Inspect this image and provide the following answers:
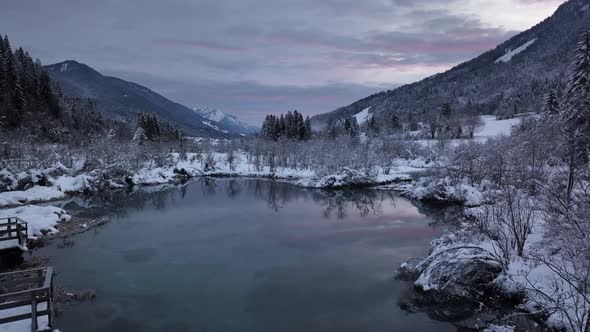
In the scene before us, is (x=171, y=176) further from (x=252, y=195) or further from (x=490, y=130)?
(x=490, y=130)

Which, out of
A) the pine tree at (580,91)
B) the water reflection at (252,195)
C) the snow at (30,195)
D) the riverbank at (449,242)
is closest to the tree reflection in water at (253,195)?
the water reflection at (252,195)

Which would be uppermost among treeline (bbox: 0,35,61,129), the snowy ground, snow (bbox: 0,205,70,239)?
treeline (bbox: 0,35,61,129)

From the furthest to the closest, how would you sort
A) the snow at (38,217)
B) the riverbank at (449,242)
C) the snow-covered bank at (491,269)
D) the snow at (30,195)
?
the snow at (30,195) → the snow at (38,217) → the riverbank at (449,242) → the snow-covered bank at (491,269)

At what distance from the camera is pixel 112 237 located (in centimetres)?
2616

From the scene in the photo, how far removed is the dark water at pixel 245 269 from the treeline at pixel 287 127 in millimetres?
58237

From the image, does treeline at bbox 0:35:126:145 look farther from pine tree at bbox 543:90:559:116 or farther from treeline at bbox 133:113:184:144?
pine tree at bbox 543:90:559:116

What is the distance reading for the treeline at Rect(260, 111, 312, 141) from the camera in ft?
310

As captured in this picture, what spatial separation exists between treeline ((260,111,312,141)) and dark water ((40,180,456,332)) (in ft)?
191

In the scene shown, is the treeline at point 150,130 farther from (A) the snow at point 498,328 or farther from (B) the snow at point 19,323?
(A) the snow at point 498,328

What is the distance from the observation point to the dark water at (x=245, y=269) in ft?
46.9

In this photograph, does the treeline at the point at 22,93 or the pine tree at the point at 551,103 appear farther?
the treeline at the point at 22,93

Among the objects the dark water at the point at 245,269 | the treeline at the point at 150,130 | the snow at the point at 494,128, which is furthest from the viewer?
the snow at the point at 494,128

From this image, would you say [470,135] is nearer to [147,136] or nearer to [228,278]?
[147,136]

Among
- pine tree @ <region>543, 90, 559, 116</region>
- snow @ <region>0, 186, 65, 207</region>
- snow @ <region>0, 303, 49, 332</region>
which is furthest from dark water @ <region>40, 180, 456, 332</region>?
pine tree @ <region>543, 90, 559, 116</region>
